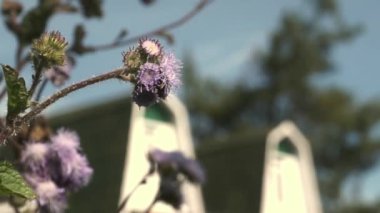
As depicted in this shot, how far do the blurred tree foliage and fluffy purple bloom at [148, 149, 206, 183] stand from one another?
33.2m

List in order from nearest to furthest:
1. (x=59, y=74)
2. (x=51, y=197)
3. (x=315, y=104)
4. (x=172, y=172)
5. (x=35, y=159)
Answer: (x=51, y=197)
(x=35, y=159)
(x=59, y=74)
(x=172, y=172)
(x=315, y=104)

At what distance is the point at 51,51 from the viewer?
2.22 metres

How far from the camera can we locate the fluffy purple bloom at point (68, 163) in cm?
324

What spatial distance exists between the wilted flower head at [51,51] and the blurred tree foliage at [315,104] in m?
35.2

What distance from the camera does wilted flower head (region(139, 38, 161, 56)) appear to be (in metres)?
2.18

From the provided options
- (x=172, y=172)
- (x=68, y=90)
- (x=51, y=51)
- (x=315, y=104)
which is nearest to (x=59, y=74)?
(x=172, y=172)

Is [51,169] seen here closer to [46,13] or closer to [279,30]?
[46,13]

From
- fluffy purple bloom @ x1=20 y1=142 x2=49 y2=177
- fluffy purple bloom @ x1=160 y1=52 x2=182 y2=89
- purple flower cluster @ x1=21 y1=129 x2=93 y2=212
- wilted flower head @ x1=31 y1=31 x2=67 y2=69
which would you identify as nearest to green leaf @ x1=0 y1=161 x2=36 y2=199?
wilted flower head @ x1=31 y1=31 x2=67 y2=69

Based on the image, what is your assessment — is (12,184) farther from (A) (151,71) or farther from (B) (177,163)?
(B) (177,163)

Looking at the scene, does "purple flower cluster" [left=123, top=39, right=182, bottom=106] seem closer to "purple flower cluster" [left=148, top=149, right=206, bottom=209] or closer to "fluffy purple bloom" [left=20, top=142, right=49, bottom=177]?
"fluffy purple bloom" [left=20, top=142, right=49, bottom=177]

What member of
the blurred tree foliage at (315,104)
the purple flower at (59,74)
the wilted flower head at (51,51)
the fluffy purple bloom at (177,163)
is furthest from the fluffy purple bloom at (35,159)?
the blurred tree foliage at (315,104)

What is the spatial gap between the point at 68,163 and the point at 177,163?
98 cm

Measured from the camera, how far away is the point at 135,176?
34.8 feet

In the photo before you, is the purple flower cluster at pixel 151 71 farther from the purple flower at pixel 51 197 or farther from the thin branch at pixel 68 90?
the purple flower at pixel 51 197
